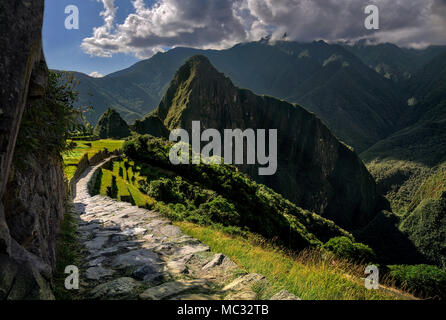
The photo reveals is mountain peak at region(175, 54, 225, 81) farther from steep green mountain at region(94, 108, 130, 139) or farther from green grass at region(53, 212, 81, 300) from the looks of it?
green grass at region(53, 212, 81, 300)

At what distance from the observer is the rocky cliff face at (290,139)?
120 m

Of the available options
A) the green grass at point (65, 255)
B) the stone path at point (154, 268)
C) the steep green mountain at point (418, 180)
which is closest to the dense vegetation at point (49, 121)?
the green grass at point (65, 255)

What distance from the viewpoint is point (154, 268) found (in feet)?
12.5

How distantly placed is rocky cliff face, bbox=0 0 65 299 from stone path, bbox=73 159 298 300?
2.82 ft

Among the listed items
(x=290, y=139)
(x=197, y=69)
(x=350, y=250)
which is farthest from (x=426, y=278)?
(x=290, y=139)

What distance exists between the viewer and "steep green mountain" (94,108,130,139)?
256ft

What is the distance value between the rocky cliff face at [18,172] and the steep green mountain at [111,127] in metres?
81.2

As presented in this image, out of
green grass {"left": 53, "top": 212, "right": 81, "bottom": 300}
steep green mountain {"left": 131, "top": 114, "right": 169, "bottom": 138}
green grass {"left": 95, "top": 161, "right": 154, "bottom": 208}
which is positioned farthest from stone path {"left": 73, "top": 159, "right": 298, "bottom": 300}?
steep green mountain {"left": 131, "top": 114, "right": 169, "bottom": 138}

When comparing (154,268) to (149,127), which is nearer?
(154,268)

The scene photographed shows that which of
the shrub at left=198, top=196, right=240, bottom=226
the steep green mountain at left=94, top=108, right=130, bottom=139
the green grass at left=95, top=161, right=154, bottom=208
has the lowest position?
the shrub at left=198, top=196, right=240, bottom=226

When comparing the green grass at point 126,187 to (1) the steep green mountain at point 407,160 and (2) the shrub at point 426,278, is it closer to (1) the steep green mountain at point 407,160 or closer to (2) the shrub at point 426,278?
(2) the shrub at point 426,278

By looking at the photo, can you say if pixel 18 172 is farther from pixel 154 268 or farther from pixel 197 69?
pixel 197 69

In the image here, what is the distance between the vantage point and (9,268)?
2.22 metres

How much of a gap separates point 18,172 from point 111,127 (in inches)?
3285
